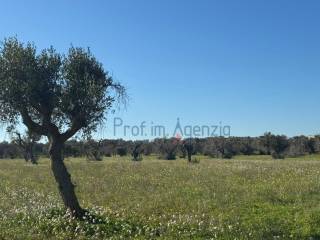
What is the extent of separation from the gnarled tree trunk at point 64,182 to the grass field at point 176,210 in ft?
1.94

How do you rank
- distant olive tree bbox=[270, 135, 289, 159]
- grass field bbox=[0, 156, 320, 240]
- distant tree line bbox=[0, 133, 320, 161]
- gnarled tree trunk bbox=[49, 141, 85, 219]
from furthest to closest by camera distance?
distant olive tree bbox=[270, 135, 289, 159], distant tree line bbox=[0, 133, 320, 161], gnarled tree trunk bbox=[49, 141, 85, 219], grass field bbox=[0, 156, 320, 240]

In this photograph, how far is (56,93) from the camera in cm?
2233

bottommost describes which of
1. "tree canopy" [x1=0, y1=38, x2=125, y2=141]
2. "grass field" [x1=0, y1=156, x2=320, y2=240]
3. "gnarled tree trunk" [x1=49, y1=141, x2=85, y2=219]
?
"grass field" [x1=0, y1=156, x2=320, y2=240]

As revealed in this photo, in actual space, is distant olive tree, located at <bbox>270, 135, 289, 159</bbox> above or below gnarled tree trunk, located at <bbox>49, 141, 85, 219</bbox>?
above

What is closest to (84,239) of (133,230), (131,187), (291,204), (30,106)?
(133,230)

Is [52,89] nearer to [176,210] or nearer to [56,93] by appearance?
[56,93]

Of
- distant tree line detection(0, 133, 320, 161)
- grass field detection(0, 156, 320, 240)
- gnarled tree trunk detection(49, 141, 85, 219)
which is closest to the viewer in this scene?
grass field detection(0, 156, 320, 240)

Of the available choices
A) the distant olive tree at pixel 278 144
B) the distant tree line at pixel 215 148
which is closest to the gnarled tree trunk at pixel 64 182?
the distant tree line at pixel 215 148

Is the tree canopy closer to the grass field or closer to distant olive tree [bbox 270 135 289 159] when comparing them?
the grass field

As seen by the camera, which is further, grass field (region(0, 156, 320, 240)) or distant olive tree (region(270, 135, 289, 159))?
distant olive tree (region(270, 135, 289, 159))

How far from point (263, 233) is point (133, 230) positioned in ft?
14.4

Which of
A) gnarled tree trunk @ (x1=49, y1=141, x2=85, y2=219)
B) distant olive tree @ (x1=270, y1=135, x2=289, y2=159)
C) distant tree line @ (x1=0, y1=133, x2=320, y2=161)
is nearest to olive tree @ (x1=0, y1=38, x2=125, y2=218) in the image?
gnarled tree trunk @ (x1=49, y1=141, x2=85, y2=219)

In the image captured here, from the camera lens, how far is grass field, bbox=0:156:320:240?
18.4m

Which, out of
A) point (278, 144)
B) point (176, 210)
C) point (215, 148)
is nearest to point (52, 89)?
point (176, 210)
